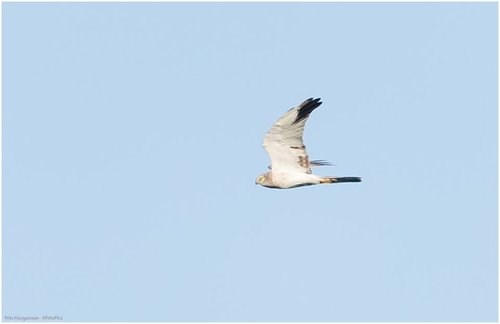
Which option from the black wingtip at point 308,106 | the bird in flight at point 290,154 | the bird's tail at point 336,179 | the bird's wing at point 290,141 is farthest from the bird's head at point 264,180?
the black wingtip at point 308,106

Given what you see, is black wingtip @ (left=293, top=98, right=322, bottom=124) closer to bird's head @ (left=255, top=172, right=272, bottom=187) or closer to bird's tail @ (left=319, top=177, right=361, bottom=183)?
bird's tail @ (left=319, top=177, right=361, bottom=183)

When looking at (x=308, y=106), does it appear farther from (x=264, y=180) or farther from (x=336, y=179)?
(x=264, y=180)

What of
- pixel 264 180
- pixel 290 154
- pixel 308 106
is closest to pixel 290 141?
pixel 290 154

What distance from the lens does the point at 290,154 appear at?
34.3 meters

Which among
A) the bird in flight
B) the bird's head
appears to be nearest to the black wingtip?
the bird in flight

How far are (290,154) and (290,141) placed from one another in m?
0.56

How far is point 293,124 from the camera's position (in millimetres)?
33250

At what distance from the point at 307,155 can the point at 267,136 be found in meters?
1.44

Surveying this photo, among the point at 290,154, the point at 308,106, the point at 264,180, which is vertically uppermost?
the point at 308,106

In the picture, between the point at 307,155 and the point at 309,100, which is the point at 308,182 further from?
the point at 309,100

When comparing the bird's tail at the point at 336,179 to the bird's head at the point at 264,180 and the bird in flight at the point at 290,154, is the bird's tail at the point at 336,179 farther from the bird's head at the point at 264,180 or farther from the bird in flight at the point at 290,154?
the bird's head at the point at 264,180

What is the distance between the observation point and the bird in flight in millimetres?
32906

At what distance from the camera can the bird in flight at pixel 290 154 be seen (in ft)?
108

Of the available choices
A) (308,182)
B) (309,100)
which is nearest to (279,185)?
(308,182)
